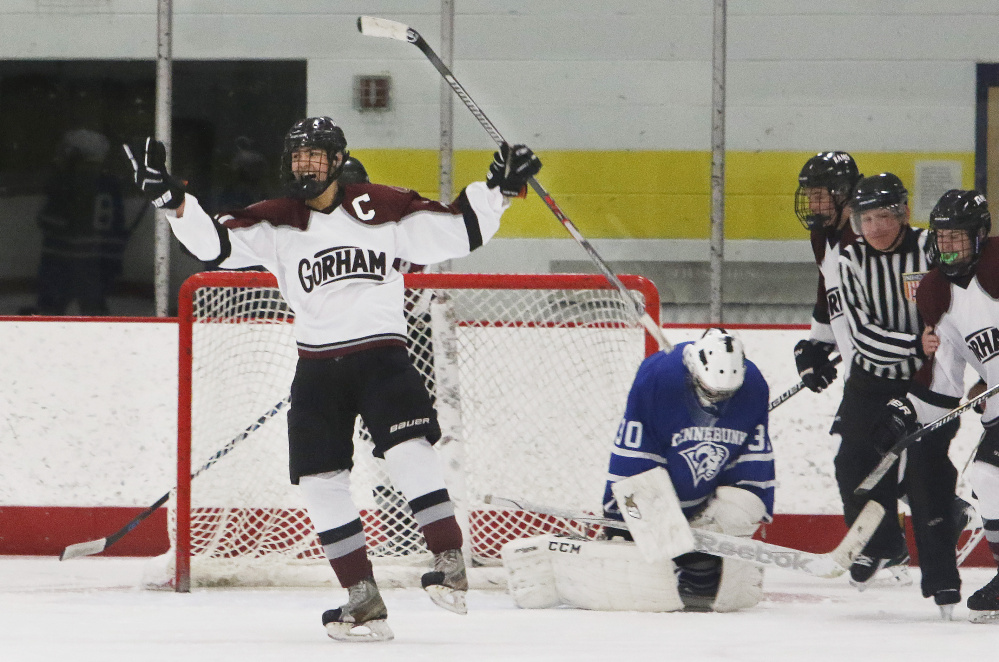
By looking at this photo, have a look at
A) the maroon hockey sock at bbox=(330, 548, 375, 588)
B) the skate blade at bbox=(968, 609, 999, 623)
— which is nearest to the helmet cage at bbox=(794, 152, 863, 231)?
the skate blade at bbox=(968, 609, 999, 623)

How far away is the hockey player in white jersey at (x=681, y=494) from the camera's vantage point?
2.94 meters

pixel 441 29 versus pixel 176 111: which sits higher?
pixel 441 29

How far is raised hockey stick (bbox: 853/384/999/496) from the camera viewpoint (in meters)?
2.81

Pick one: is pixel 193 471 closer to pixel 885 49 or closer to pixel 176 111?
pixel 176 111

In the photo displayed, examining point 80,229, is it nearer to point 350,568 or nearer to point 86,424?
point 86,424

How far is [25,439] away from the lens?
3.82 metres

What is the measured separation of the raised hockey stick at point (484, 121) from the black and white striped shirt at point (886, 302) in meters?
0.47

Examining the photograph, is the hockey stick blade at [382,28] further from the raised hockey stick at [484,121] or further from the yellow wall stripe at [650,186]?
the yellow wall stripe at [650,186]

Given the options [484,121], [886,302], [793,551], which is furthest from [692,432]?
[484,121]

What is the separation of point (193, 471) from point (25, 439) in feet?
2.31

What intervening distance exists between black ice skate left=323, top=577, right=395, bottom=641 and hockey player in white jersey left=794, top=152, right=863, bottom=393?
4.41ft

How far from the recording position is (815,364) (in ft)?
11.0

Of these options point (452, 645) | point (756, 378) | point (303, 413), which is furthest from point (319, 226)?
point (756, 378)

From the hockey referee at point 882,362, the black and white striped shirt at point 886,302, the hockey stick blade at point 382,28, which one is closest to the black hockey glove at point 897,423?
the hockey referee at point 882,362
